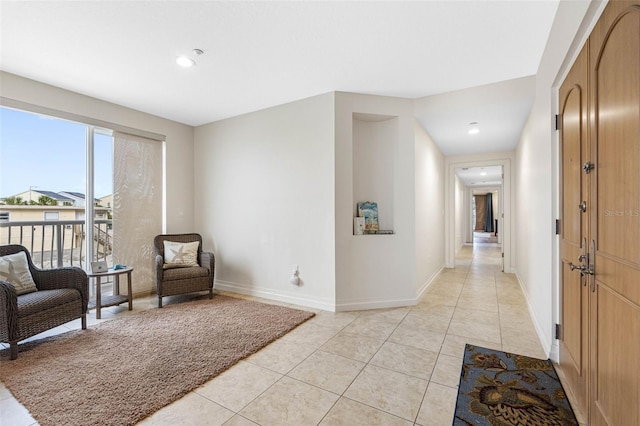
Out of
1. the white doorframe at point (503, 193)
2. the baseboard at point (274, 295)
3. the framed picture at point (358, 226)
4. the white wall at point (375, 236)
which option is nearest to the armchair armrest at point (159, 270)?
the baseboard at point (274, 295)

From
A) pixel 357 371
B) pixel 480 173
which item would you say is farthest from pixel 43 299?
pixel 480 173

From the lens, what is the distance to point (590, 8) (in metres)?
1.38

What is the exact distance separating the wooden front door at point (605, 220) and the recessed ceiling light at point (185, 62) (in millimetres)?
2846

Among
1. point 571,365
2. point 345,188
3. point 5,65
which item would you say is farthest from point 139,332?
point 571,365

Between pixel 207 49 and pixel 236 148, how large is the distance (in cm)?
175

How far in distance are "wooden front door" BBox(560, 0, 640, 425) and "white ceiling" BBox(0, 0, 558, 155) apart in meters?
0.87

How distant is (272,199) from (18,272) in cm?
253

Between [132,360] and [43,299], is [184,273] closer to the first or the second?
[43,299]

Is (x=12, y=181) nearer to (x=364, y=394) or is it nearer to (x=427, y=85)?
(x=364, y=394)

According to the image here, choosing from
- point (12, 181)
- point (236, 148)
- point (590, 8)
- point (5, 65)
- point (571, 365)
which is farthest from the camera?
point (236, 148)

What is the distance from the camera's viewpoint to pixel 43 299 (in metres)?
2.41

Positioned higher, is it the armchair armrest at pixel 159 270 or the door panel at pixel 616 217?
the door panel at pixel 616 217

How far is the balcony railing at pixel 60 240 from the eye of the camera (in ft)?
10.8

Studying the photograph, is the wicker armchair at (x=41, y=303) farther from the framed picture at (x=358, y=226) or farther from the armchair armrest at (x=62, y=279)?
the framed picture at (x=358, y=226)
